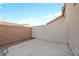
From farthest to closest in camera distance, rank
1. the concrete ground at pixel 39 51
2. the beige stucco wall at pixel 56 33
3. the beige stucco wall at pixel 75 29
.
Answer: the beige stucco wall at pixel 56 33 < the concrete ground at pixel 39 51 < the beige stucco wall at pixel 75 29

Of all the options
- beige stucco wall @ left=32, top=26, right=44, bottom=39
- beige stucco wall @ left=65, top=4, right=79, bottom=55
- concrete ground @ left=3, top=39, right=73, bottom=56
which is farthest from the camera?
beige stucco wall @ left=32, top=26, right=44, bottom=39

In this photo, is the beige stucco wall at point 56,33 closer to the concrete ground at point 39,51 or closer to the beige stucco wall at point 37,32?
the beige stucco wall at point 37,32

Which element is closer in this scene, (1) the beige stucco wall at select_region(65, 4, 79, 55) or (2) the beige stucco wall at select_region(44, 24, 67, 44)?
(1) the beige stucco wall at select_region(65, 4, 79, 55)

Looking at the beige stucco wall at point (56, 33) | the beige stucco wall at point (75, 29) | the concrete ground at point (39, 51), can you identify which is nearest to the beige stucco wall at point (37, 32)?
the beige stucco wall at point (56, 33)

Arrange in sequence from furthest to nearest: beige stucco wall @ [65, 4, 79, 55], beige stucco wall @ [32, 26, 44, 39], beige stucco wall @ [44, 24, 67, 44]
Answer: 1. beige stucco wall @ [32, 26, 44, 39]
2. beige stucco wall @ [44, 24, 67, 44]
3. beige stucco wall @ [65, 4, 79, 55]

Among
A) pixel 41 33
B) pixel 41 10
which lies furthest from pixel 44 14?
pixel 41 33

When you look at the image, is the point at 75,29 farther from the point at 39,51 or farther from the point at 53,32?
the point at 53,32

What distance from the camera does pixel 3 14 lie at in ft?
10.8

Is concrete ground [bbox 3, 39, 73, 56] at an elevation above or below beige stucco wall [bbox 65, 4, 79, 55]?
below

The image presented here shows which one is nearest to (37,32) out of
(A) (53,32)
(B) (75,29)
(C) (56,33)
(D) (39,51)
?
(A) (53,32)

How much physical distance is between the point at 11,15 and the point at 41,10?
1065 millimetres

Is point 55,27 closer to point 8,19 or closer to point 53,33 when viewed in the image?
point 53,33

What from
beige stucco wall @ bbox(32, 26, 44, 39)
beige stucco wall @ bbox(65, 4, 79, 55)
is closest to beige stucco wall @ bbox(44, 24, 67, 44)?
beige stucco wall @ bbox(32, 26, 44, 39)

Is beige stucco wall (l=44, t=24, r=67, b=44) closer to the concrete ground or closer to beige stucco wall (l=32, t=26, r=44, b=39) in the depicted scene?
beige stucco wall (l=32, t=26, r=44, b=39)
